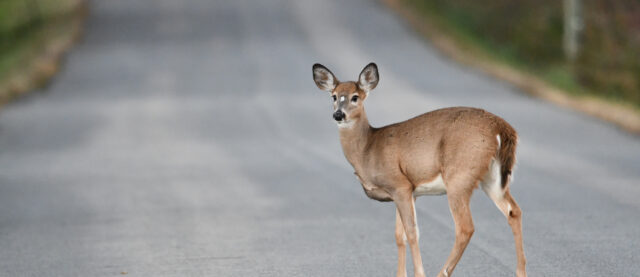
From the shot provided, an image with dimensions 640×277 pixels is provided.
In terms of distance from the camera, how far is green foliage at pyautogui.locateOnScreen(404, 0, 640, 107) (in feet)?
90.4

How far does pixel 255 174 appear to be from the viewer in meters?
15.3

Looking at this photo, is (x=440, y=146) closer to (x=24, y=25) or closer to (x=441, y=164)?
(x=441, y=164)

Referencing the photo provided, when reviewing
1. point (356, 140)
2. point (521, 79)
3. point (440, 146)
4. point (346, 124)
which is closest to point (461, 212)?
point (440, 146)

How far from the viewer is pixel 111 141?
65.6 ft

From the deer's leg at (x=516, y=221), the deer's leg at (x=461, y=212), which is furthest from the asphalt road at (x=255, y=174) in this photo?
the deer's leg at (x=461, y=212)

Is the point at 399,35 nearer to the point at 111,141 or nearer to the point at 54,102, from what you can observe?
the point at 54,102

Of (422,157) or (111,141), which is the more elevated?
(422,157)

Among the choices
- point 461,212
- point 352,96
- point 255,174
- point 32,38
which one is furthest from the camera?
point 32,38

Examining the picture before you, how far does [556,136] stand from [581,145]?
1.28 metres

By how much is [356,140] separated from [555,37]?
29.3 m

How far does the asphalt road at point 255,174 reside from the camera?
9.08 m

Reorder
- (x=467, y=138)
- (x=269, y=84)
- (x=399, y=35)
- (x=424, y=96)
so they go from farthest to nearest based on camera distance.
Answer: (x=399, y=35)
(x=269, y=84)
(x=424, y=96)
(x=467, y=138)

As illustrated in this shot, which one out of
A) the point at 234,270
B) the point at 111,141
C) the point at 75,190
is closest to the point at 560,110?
the point at 111,141

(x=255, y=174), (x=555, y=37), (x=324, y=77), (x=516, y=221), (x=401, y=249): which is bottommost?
(x=555, y=37)
